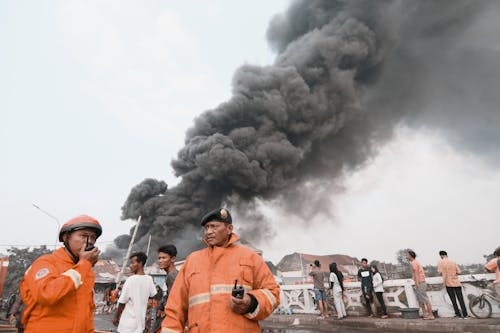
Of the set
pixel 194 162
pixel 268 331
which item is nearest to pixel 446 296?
pixel 268 331

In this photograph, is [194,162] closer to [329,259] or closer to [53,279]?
[53,279]

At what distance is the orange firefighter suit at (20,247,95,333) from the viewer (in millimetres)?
1674

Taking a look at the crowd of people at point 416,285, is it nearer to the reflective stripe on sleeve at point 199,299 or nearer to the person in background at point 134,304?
the person in background at point 134,304

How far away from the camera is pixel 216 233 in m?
2.05

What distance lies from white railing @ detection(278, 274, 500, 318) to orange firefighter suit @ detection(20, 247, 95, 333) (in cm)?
732

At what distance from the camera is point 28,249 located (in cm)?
3578

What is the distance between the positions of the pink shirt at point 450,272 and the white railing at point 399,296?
31 cm

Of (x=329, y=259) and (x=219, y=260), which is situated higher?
(x=329, y=259)

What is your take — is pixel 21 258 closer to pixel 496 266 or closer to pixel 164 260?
pixel 164 260

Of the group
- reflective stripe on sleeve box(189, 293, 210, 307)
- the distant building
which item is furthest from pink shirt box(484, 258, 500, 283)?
the distant building

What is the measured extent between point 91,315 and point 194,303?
811mm

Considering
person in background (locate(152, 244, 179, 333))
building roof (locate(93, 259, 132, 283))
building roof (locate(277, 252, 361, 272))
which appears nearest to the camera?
person in background (locate(152, 244, 179, 333))

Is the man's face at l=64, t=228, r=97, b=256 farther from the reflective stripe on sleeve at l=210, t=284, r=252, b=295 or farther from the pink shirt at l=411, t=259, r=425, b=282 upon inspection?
the pink shirt at l=411, t=259, r=425, b=282

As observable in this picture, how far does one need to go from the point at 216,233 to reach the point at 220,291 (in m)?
0.43
